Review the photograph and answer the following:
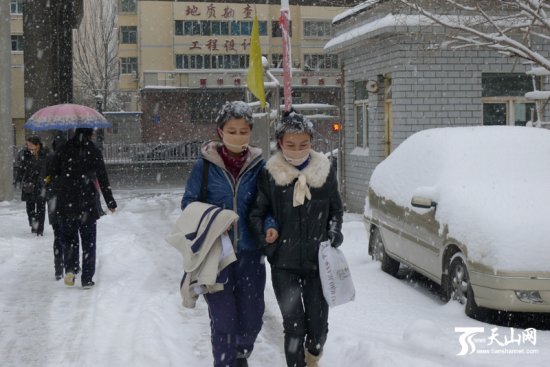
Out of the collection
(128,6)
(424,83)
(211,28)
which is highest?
(128,6)

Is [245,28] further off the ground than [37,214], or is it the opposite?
[245,28]

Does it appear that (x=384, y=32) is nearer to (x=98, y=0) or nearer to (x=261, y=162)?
(x=261, y=162)

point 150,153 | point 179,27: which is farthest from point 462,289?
point 179,27

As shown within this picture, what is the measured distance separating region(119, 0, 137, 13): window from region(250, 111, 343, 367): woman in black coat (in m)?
51.2

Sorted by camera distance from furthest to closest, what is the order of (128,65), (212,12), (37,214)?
(128,65) < (212,12) < (37,214)

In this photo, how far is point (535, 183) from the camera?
23.9ft

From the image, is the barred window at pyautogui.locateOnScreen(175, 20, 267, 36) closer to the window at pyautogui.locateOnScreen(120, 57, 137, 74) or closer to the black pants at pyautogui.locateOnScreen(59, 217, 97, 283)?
the window at pyautogui.locateOnScreen(120, 57, 137, 74)

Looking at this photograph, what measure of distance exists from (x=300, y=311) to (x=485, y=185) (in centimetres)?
297

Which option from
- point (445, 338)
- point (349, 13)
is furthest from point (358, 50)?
point (445, 338)

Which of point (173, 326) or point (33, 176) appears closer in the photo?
point (173, 326)

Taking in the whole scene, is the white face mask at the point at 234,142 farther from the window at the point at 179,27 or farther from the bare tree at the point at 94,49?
the window at the point at 179,27

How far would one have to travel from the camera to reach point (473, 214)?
265 inches

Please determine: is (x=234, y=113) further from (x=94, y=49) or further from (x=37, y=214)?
(x=94, y=49)

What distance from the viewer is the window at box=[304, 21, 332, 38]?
55.5 meters
